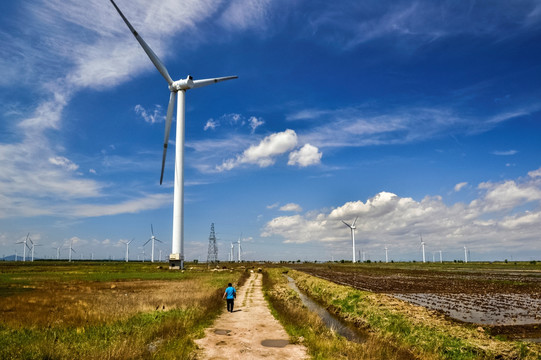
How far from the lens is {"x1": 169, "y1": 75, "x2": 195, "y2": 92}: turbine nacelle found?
9194 centimetres

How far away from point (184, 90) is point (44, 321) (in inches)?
3035

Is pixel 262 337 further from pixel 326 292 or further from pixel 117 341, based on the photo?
pixel 326 292

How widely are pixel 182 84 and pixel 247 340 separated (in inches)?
3173

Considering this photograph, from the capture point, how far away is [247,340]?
2047cm

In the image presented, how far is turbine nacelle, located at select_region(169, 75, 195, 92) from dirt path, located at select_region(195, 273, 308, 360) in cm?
7294

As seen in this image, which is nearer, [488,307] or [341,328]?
[341,328]

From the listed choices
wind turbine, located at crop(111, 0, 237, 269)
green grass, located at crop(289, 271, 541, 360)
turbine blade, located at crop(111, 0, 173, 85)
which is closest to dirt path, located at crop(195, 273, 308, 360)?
green grass, located at crop(289, 271, 541, 360)

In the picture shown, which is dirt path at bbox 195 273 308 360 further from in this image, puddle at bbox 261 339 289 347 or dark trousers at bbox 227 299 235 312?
dark trousers at bbox 227 299 235 312

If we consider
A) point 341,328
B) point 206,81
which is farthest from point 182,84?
point 341,328

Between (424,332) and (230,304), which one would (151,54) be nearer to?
(230,304)

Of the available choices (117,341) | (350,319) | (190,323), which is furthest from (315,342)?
(350,319)

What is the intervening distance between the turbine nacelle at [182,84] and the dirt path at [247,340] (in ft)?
239

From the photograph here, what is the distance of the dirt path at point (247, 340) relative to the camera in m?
17.7

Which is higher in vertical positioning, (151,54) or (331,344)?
(151,54)
